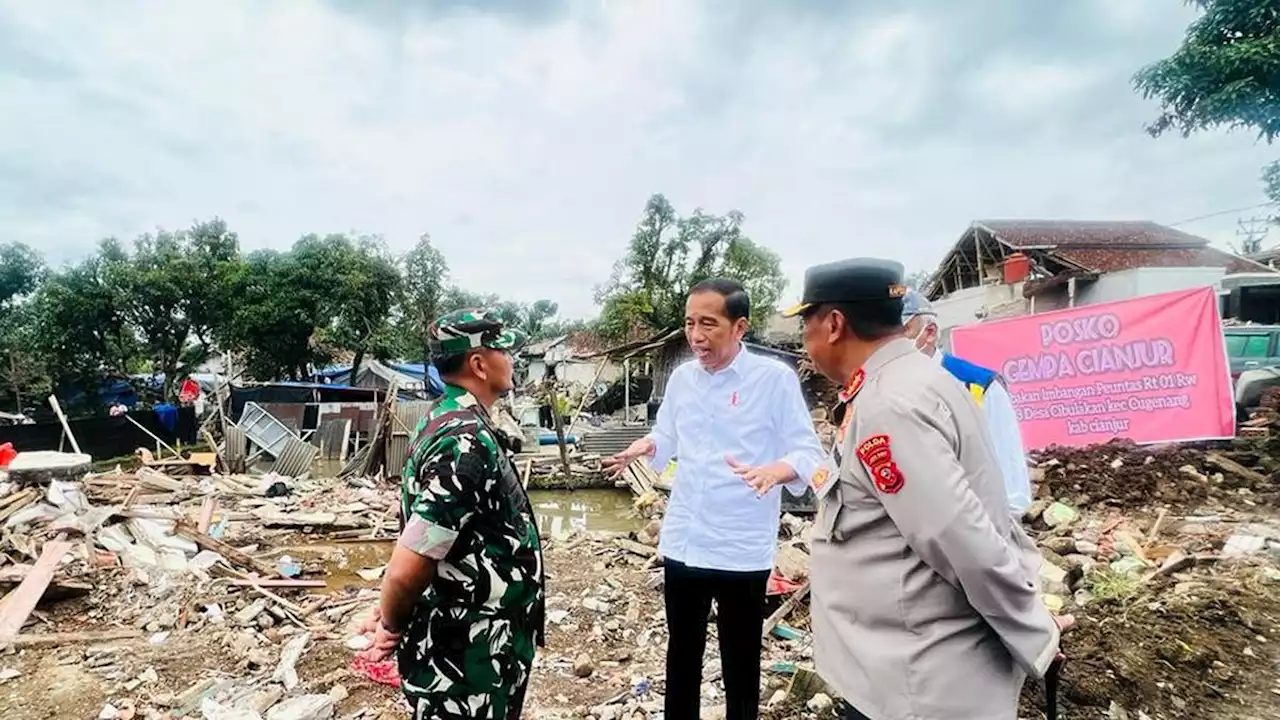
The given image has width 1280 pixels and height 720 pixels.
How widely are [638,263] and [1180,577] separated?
2311 centimetres

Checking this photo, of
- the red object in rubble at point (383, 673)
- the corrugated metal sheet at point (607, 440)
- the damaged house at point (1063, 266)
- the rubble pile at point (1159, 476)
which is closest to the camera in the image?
the red object in rubble at point (383, 673)

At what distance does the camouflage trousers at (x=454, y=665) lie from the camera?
175cm

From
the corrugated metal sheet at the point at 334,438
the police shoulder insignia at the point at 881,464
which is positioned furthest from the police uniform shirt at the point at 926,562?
the corrugated metal sheet at the point at 334,438

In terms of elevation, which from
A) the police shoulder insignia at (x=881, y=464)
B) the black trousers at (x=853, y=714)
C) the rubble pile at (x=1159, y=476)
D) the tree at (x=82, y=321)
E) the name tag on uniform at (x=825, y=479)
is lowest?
the rubble pile at (x=1159, y=476)

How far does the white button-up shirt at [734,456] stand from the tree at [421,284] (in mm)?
24276

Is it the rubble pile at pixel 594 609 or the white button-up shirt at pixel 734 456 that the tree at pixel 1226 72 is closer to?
the rubble pile at pixel 594 609

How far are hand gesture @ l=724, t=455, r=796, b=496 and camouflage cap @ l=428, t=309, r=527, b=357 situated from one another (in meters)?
0.91

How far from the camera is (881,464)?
4.39 ft

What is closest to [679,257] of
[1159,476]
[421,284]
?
[421,284]

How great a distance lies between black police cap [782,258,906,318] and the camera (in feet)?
4.97

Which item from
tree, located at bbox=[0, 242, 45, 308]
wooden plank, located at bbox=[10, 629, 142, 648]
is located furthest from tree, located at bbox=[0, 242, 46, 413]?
wooden plank, located at bbox=[10, 629, 142, 648]

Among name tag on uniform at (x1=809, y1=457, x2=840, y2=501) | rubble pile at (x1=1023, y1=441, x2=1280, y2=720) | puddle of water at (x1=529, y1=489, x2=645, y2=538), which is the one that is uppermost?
name tag on uniform at (x1=809, y1=457, x2=840, y2=501)

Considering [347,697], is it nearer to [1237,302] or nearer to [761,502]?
[761,502]

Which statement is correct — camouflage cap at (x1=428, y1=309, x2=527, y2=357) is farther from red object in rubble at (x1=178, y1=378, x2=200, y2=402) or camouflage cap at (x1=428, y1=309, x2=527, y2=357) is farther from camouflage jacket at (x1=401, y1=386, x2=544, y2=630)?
red object in rubble at (x1=178, y1=378, x2=200, y2=402)
